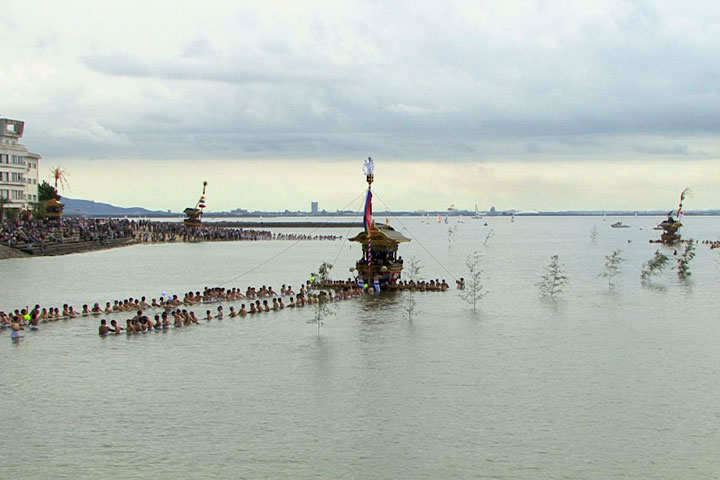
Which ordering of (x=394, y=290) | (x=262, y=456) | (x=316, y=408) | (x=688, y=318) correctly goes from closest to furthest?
(x=262, y=456) < (x=316, y=408) < (x=688, y=318) < (x=394, y=290)

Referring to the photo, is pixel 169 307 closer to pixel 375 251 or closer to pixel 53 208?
pixel 375 251

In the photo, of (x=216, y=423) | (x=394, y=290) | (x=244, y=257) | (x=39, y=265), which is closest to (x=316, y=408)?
(x=216, y=423)

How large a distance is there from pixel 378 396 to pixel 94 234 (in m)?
94.5

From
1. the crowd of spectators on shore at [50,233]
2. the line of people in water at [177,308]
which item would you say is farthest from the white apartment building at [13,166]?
the line of people in water at [177,308]

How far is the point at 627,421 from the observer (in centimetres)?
2752

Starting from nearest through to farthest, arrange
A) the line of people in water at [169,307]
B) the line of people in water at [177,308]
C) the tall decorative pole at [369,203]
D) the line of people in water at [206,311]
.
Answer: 1. the line of people in water at [206,311]
2. the line of people in water at [177,308]
3. the line of people in water at [169,307]
4. the tall decorative pole at [369,203]

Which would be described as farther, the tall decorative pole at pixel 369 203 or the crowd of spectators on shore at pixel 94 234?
the crowd of spectators on shore at pixel 94 234

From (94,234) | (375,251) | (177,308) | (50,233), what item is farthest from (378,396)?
(94,234)

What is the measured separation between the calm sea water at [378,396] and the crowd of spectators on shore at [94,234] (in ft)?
148

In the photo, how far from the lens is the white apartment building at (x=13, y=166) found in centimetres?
11744

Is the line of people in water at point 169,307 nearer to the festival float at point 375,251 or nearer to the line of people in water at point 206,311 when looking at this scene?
the line of people in water at point 206,311

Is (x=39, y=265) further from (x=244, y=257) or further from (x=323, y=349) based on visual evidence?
(x=323, y=349)

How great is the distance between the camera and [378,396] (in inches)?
1207

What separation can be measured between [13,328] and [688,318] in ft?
126
